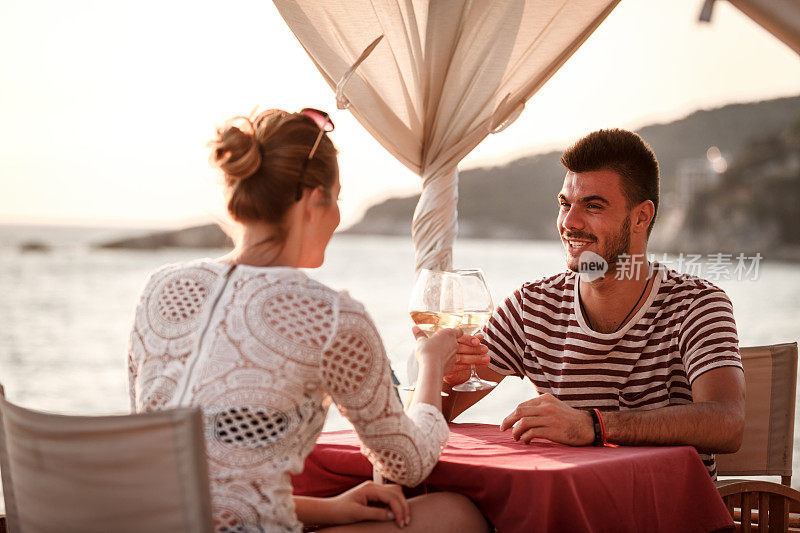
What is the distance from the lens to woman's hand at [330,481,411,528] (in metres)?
1.39

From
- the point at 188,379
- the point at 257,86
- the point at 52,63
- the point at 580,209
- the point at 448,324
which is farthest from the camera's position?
the point at 52,63

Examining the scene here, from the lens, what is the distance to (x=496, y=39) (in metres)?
2.83

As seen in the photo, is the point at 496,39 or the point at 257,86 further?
the point at 257,86

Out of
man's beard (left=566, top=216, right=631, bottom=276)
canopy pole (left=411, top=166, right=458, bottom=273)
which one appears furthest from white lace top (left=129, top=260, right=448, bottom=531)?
canopy pole (left=411, top=166, right=458, bottom=273)

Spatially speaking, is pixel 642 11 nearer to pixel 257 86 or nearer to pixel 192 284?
pixel 257 86

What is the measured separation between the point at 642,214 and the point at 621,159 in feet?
0.53

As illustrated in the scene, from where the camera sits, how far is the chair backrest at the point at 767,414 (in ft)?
7.20

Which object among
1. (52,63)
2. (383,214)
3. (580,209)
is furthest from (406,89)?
(52,63)

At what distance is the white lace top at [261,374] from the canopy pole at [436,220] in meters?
1.50

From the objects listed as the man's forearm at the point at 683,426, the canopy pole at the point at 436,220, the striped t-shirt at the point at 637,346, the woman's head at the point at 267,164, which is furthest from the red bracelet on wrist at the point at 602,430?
the canopy pole at the point at 436,220

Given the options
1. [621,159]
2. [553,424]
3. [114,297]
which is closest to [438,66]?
[621,159]

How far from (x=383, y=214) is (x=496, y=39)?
42.3ft

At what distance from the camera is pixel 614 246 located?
2.16 metres

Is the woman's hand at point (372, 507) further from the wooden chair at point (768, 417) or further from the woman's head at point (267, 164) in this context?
the wooden chair at point (768, 417)
